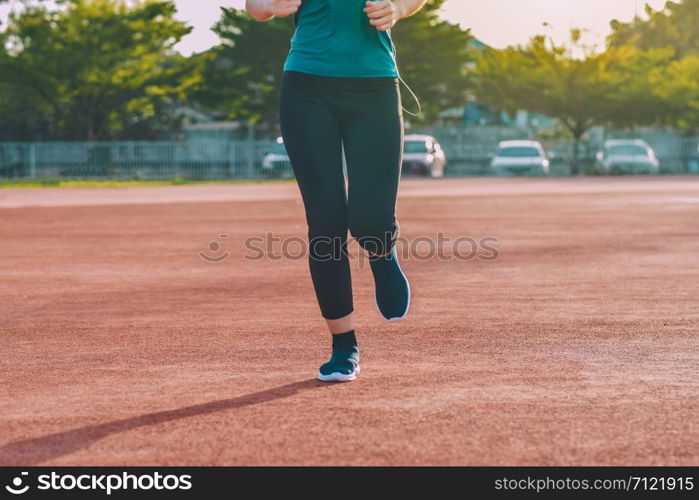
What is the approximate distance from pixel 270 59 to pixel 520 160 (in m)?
13.9

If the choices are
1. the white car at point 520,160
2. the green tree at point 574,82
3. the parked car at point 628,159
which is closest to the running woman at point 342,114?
the white car at point 520,160

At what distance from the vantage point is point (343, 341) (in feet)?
17.0

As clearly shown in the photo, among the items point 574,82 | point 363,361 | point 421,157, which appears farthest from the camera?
point 574,82

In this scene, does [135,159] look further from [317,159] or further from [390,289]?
[317,159]

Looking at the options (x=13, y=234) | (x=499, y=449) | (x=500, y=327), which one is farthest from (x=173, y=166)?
(x=499, y=449)

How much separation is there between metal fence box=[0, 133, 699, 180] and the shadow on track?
39.1 metres

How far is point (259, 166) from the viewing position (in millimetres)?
46375

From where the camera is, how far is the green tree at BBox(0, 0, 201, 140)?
46250 mm

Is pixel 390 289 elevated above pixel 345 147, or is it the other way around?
pixel 345 147

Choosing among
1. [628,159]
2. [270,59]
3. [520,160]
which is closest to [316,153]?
[520,160]

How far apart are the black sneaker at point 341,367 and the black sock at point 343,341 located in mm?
13

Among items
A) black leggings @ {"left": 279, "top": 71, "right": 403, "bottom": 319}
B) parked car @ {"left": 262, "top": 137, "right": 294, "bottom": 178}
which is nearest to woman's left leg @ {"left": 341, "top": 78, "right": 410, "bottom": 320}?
black leggings @ {"left": 279, "top": 71, "right": 403, "bottom": 319}

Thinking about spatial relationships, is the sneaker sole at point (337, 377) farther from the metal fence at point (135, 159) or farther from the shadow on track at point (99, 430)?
the metal fence at point (135, 159)

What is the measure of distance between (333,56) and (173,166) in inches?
1628
